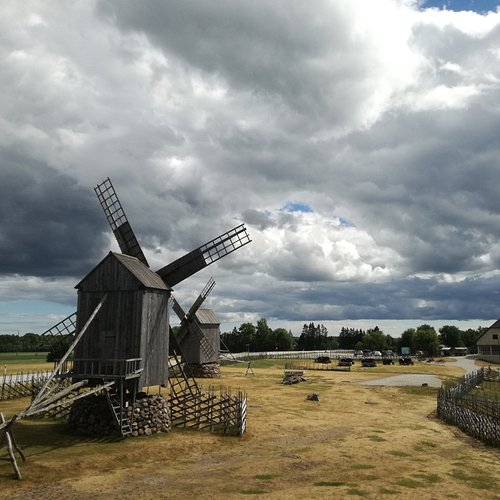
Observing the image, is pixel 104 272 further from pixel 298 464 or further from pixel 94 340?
pixel 298 464

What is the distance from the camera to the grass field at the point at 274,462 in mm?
16906

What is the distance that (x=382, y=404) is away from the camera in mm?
38531

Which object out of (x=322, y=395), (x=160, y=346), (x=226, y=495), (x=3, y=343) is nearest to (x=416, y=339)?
(x=322, y=395)

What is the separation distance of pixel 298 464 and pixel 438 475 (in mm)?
5845

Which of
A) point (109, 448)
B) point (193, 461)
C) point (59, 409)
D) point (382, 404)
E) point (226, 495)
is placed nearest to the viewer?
point (226, 495)

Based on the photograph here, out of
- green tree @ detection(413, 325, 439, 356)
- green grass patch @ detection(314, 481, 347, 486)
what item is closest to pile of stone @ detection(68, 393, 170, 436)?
green grass patch @ detection(314, 481, 347, 486)

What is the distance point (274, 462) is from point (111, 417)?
998cm

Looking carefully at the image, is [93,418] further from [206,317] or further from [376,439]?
[206,317]

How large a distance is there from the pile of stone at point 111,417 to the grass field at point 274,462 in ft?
2.66

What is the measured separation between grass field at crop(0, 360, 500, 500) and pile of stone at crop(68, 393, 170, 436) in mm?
812

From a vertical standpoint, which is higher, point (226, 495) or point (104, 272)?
point (104, 272)

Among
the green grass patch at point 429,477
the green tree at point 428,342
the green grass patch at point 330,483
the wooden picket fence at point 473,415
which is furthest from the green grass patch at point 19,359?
the green tree at point 428,342

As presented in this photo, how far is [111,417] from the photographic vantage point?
83.3ft

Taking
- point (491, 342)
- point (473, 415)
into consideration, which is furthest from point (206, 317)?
point (491, 342)
